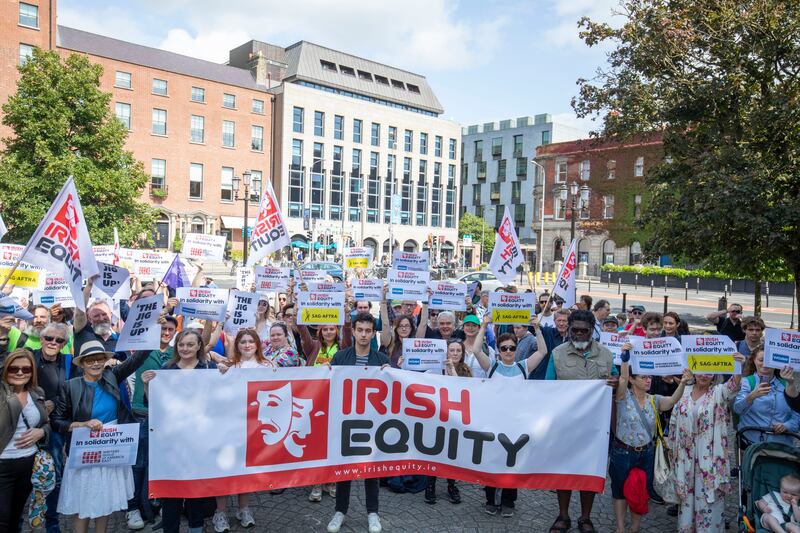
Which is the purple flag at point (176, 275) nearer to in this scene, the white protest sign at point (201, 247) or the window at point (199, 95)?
the white protest sign at point (201, 247)

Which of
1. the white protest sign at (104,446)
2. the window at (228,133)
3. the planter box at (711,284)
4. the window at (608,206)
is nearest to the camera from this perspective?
the white protest sign at (104,446)

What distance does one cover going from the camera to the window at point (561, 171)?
2650 inches

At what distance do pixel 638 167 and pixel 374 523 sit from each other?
6148 centimetres

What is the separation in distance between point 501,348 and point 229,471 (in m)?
2.93

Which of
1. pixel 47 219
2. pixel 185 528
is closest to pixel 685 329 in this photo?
pixel 185 528

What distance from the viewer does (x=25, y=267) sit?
357 inches

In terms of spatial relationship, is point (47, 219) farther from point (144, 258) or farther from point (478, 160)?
point (478, 160)

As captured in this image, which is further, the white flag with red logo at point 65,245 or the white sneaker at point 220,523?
the white flag with red logo at point 65,245

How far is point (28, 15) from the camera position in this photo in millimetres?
42125

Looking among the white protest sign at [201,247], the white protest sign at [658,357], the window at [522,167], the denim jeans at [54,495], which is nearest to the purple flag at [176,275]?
the white protest sign at [201,247]

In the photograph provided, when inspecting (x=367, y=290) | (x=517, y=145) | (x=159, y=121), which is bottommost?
(x=367, y=290)

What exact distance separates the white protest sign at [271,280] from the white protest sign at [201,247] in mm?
798

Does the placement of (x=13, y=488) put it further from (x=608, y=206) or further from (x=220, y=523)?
(x=608, y=206)

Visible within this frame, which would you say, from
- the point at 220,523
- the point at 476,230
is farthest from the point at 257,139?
the point at 220,523
